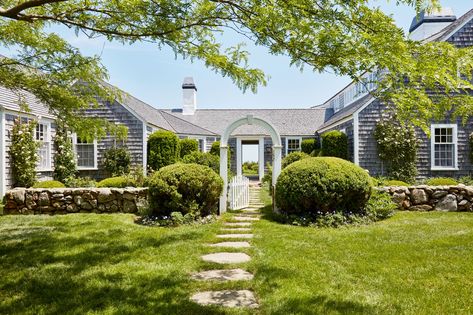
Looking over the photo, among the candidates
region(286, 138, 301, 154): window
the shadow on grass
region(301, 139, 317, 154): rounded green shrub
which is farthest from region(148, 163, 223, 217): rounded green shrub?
region(286, 138, 301, 154): window

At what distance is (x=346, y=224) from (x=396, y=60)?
583 centimetres

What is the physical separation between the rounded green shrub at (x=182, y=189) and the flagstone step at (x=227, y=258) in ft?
9.44

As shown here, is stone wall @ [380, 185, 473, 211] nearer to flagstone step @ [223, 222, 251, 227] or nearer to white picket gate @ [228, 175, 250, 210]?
white picket gate @ [228, 175, 250, 210]

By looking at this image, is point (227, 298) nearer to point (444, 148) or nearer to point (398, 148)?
point (398, 148)

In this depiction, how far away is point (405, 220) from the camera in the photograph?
28.7 ft

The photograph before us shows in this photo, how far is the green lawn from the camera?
3807 mm

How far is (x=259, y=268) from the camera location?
5066 mm

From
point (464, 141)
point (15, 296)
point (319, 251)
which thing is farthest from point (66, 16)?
point (464, 141)

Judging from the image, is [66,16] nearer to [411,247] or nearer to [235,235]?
[235,235]

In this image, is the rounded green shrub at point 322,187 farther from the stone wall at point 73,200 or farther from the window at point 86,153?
the window at point 86,153

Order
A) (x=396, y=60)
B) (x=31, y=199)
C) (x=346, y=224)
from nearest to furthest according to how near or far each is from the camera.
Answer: (x=396, y=60), (x=346, y=224), (x=31, y=199)

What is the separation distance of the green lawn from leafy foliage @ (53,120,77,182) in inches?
306

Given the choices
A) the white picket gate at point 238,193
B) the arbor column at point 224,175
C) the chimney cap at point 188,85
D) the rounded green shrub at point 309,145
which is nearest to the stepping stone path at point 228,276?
the arbor column at point 224,175

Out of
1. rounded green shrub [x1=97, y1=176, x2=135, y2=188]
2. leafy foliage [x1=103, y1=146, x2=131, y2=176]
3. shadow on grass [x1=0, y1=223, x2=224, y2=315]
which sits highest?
leafy foliage [x1=103, y1=146, x2=131, y2=176]
